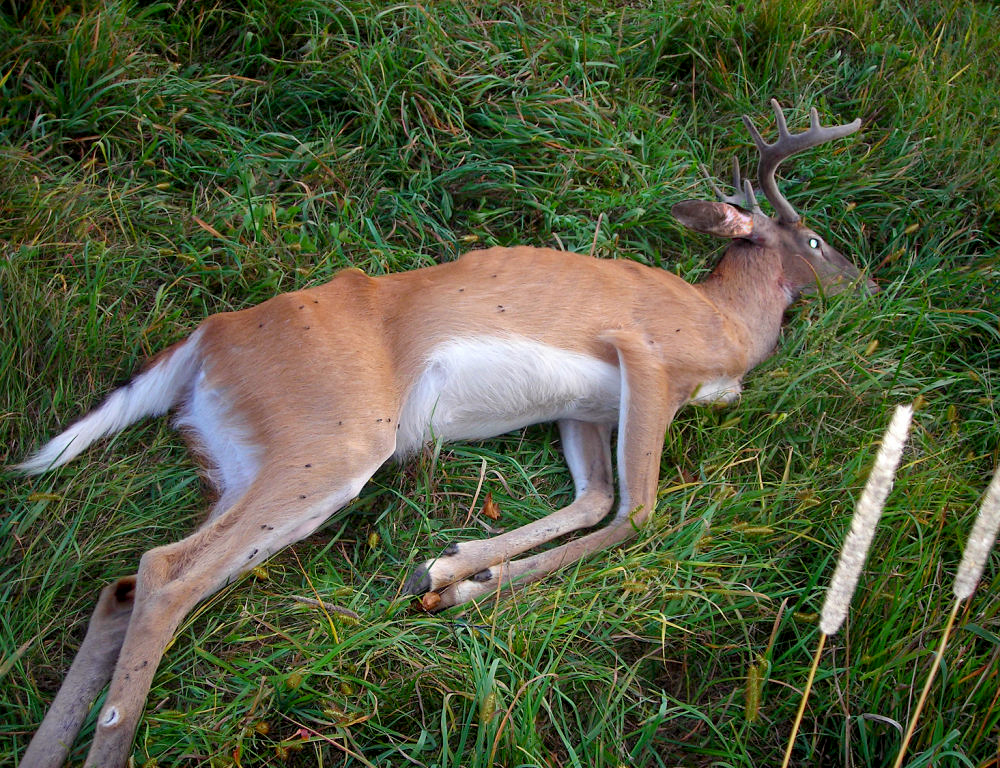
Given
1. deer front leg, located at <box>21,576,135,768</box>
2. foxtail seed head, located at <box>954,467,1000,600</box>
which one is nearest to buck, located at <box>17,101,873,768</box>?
deer front leg, located at <box>21,576,135,768</box>

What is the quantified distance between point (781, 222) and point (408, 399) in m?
2.16

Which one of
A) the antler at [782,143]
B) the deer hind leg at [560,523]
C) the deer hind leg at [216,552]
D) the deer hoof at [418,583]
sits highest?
the antler at [782,143]

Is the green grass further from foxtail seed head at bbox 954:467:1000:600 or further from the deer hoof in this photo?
foxtail seed head at bbox 954:467:1000:600

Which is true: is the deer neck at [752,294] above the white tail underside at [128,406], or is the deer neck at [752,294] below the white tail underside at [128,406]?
below

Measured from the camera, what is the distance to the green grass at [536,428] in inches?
106

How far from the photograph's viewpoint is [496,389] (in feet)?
11.6

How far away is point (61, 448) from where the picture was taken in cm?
316

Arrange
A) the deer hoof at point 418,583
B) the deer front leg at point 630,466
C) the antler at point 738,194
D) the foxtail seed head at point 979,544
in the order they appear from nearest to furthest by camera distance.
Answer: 1. the foxtail seed head at point 979,544
2. the deer hoof at point 418,583
3. the deer front leg at point 630,466
4. the antler at point 738,194

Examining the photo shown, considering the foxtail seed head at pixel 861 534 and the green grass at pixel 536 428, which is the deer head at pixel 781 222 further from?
the foxtail seed head at pixel 861 534

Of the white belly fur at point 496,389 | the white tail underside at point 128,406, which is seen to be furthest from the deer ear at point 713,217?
the white tail underside at point 128,406

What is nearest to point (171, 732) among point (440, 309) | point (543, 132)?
point (440, 309)

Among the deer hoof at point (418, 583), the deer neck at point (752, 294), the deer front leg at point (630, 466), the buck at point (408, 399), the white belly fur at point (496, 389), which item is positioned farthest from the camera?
the deer neck at point (752, 294)

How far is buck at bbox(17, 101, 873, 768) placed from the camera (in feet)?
9.32

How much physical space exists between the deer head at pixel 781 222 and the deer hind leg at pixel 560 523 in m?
1.11
